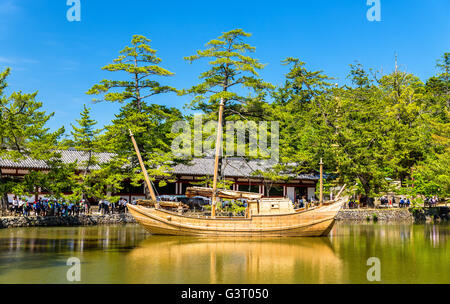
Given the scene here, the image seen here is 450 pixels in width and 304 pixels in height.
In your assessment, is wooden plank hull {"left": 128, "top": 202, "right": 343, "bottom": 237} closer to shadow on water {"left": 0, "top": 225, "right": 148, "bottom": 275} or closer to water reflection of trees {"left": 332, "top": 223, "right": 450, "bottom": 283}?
water reflection of trees {"left": 332, "top": 223, "right": 450, "bottom": 283}

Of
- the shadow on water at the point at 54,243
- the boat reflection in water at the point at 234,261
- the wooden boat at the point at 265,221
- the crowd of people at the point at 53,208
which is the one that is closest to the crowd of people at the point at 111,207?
the crowd of people at the point at 53,208

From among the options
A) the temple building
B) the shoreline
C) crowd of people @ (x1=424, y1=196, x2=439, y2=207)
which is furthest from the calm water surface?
crowd of people @ (x1=424, y1=196, x2=439, y2=207)

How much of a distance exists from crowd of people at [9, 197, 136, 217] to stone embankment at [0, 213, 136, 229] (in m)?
0.57

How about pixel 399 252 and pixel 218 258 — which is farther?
pixel 399 252

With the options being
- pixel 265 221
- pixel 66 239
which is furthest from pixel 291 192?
pixel 66 239

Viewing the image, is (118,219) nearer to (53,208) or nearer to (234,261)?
(53,208)

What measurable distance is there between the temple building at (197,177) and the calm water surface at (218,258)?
40.5ft

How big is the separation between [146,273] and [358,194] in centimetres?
3323

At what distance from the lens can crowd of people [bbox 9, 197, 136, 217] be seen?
2864cm

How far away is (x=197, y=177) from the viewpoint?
1598 inches

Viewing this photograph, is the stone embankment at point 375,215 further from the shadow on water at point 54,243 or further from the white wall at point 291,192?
the shadow on water at point 54,243

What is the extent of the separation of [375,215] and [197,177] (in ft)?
56.1

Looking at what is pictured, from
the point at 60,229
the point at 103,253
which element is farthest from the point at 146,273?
the point at 60,229
